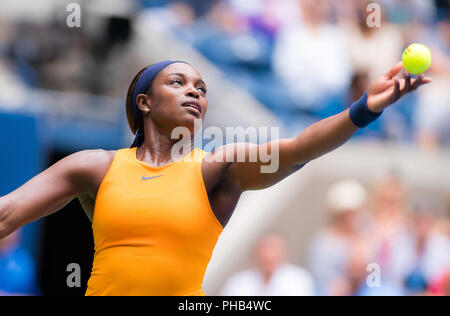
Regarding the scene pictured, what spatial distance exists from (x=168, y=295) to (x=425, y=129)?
6.61 metres

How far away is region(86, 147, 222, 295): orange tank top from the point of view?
310cm

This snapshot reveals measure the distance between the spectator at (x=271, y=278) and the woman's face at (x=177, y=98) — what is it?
11.9 ft

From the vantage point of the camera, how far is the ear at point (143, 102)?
3.59 m

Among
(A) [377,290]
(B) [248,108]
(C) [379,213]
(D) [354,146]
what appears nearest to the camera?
(A) [377,290]

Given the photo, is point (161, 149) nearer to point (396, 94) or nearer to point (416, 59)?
point (396, 94)

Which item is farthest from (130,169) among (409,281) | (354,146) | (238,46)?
(238,46)
